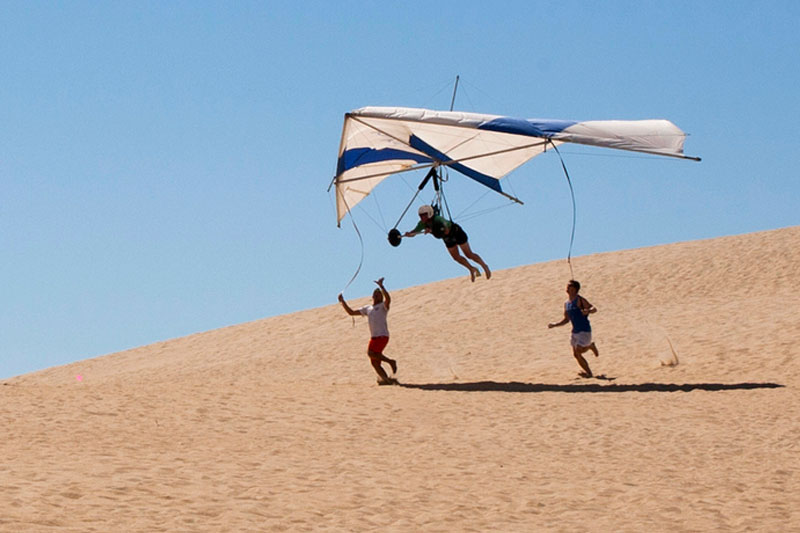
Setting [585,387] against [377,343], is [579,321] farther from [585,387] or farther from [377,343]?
[377,343]

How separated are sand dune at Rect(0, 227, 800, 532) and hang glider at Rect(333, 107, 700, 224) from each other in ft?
11.8

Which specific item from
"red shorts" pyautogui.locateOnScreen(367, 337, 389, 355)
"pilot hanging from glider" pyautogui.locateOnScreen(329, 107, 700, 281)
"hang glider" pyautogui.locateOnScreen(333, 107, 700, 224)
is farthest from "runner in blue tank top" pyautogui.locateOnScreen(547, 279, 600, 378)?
"red shorts" pyautogui.locateOnScreen(367, 337, 389, 355)

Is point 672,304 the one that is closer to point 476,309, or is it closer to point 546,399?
point 476,309

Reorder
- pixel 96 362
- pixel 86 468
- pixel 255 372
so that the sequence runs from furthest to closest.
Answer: pixel 96 362 → pixel 255 372 → pixel 86 468

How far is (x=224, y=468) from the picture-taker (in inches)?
369

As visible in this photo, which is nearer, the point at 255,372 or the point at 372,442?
the point at 372,442

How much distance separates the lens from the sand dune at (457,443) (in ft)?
26.0

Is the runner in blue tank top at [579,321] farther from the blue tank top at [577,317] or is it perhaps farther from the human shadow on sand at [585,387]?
the human shadow on sand at [585,387]

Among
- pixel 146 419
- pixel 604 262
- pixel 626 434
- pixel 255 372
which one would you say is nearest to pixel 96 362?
pixel 255 372

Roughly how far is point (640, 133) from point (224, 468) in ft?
25.8

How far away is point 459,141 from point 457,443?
7.04m

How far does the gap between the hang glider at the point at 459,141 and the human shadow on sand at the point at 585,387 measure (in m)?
3.48

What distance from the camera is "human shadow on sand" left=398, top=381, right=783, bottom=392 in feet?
48.6

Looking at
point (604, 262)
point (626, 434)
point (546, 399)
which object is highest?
point (604, 262)
